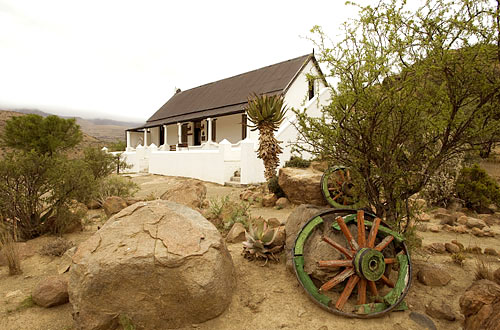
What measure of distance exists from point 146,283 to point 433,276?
11.0 ft

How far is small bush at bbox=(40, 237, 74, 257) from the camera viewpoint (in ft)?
14.1

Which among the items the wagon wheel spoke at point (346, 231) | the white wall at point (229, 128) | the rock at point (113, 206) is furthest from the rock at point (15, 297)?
the white wall at point (229, 128)

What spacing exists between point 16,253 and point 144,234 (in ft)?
7.75

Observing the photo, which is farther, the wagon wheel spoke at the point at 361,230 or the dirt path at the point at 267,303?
the wagon wheel spoke at the point at 361,230

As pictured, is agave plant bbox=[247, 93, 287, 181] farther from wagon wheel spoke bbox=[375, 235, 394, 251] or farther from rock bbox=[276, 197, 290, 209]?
wagon wheel spoke bbox=[375, 235, 394, 251]

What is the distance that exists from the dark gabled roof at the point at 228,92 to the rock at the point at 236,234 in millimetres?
12072

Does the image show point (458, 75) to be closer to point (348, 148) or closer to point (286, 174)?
point (348, 148)

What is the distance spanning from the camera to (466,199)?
7641 millimetres

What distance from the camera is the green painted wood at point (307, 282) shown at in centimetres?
288

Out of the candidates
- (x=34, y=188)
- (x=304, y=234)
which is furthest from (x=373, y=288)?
(x=34, y=188)

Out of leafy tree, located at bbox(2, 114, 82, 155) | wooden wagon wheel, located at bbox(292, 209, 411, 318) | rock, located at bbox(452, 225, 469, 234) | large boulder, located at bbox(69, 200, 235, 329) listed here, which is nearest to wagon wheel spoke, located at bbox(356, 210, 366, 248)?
wooden wagon wheel, located at bbox(292, 209, 411, 318)

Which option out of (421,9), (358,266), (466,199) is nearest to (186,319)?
(358,266)

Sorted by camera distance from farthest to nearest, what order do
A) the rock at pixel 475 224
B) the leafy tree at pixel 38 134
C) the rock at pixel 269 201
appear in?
the leafy tree at pixel 38 134, the rock at pixel 269 201, the rock at pixel 475 224

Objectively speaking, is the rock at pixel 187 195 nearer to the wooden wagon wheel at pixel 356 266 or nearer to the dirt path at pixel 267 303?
the dirt path at pixel 267 303
